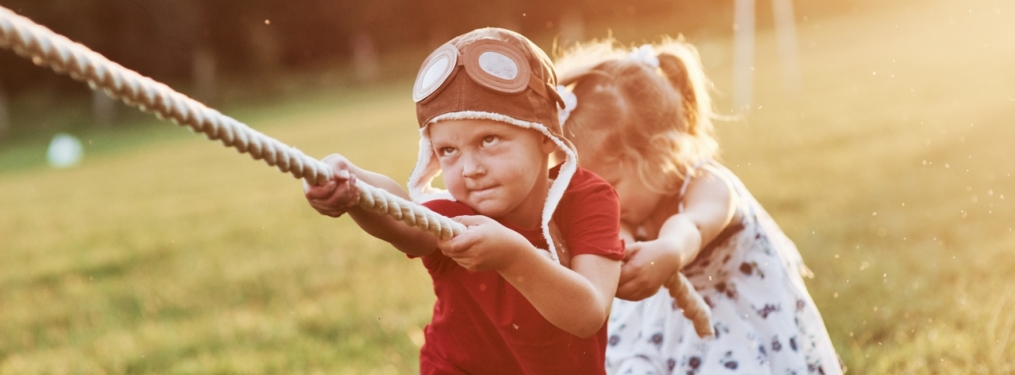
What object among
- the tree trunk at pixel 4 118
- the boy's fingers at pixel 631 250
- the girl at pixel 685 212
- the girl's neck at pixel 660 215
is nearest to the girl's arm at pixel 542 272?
the boy's fingers at pixel 631 250

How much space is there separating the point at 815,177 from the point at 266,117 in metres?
19.6

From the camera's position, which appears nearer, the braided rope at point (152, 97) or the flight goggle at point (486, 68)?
the braided rope at point (152, 97)

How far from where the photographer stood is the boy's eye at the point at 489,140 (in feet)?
6.72

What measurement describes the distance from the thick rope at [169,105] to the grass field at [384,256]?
2189 millimetres

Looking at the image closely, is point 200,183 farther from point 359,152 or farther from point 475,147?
point 475,147

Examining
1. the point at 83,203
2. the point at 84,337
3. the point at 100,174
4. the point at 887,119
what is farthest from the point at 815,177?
the point at 100,174

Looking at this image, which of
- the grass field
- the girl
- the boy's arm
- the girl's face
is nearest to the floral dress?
the girl

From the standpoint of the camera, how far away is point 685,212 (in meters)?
2.93

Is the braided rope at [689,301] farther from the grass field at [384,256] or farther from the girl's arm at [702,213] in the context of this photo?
the grass field at [384,256]

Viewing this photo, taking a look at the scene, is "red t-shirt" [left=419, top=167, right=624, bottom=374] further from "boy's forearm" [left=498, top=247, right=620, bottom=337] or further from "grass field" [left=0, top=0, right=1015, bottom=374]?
"grass field" [left=0, top=0, right=1015, bottom=374]

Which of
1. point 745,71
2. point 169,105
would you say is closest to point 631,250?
point 169,105

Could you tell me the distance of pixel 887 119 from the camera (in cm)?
1013

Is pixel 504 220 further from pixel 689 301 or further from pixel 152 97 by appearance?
pixel 152 97

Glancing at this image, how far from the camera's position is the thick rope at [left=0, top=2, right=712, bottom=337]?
1.15 m
